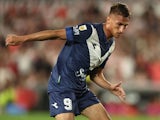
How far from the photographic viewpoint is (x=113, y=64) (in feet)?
62.7

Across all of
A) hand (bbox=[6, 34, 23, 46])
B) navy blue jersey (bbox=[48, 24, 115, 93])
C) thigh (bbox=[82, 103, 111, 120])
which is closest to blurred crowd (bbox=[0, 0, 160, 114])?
thigh (bbox=[82, 103, 111, 120])

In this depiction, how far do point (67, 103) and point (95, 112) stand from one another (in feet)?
1.76

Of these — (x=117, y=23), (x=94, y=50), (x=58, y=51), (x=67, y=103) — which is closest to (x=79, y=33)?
(x=94, y=50)

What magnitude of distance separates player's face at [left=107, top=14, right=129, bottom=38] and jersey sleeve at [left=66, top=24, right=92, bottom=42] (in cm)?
30

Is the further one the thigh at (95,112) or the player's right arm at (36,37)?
the thigh at (95,112)

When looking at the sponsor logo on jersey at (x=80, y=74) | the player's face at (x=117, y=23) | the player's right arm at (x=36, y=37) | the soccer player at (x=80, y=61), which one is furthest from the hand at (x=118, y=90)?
the player's right arm at (x=36, y=37)

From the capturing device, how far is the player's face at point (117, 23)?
382 inches

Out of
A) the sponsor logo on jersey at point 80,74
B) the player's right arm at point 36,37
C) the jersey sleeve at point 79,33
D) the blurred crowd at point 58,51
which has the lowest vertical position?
the blurred crowd at point 58,51

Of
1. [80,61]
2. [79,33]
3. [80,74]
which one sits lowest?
[80,74]

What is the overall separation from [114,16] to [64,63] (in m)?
0.95

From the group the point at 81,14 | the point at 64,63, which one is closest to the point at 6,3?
the point at 81,14

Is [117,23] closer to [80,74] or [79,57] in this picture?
[79,57]

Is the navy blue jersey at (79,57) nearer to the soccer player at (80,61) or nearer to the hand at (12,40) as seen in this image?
the soccer player at (80,61)

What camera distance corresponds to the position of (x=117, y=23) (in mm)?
9727
